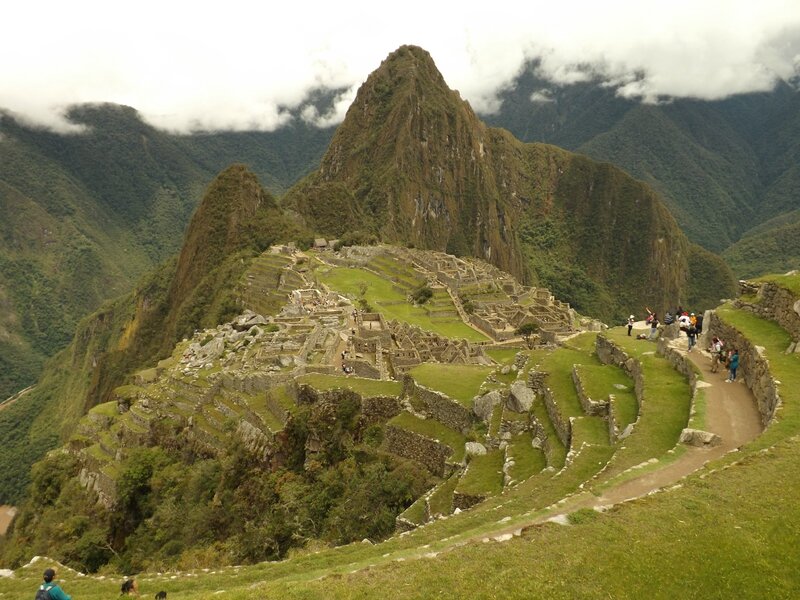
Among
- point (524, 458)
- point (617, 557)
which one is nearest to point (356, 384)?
point (524, 458)

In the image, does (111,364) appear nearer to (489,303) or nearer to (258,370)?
(489,303)

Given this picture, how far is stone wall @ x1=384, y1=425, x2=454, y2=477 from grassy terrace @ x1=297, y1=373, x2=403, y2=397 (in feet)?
7.23

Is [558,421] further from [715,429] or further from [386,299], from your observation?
[386,299]

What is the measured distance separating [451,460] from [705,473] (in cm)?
782

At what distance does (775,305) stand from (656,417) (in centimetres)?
682

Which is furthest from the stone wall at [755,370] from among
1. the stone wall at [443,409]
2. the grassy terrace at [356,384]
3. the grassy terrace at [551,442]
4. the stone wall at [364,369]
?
the stone wall at [364,369]

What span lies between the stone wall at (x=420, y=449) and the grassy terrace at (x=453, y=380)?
185 cm

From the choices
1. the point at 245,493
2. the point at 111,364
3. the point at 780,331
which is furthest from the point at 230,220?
the point at 780,331

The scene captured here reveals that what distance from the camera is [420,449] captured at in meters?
17.7

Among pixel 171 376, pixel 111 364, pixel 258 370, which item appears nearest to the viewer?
pixel 258 370

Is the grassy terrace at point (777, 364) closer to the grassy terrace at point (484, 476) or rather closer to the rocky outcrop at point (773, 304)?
the rocky outcrop at point (773, 304)

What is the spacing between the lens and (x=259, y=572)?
10734 mm

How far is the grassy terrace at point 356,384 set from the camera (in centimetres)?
2073

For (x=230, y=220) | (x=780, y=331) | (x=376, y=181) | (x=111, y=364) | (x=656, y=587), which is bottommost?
(x=111, y=364)
